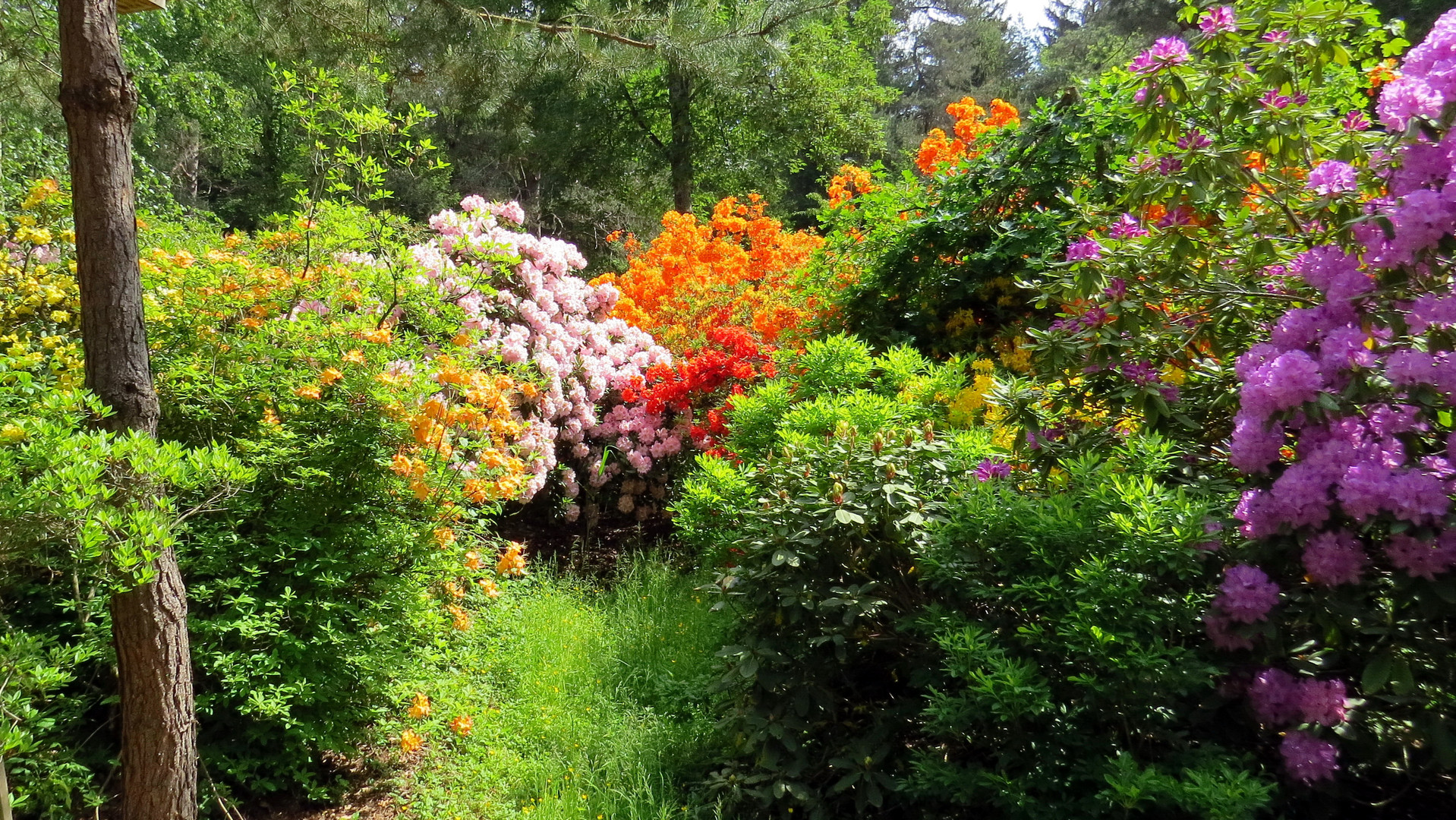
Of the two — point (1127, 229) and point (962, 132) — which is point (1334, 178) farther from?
point (962, 132)

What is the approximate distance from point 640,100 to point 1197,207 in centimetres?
1258

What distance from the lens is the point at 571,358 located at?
560 cm

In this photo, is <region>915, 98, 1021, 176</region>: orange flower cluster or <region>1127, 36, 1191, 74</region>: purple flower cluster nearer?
<region>1127, 36, 1191, 74</region>: purple flower cluster

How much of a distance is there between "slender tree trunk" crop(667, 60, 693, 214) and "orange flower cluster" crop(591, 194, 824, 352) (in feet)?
16.0

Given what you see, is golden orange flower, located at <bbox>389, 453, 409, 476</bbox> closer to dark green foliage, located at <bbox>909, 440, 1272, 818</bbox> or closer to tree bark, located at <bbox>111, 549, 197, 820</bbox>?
tree bark, located at <bbox>111, 549, 197, 820</bbox>

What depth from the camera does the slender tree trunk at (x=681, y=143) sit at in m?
12.9

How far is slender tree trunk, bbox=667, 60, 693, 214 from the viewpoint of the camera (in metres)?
12.9

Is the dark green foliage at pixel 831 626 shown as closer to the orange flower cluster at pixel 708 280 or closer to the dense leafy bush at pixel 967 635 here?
the dense leafy bush at pixel 967 635

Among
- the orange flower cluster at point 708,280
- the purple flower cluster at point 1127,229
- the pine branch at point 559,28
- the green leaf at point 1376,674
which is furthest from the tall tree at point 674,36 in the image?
the green leaf at point 1376,674

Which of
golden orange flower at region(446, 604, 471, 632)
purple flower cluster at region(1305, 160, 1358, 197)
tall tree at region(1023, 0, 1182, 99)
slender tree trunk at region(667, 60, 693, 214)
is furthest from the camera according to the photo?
tall tree at region(1023, 0, 1182, 99)

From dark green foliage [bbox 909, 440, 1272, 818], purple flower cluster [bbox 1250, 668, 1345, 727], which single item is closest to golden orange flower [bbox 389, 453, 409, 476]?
dark green foliage [bbox 909, 440, 1272, 818]

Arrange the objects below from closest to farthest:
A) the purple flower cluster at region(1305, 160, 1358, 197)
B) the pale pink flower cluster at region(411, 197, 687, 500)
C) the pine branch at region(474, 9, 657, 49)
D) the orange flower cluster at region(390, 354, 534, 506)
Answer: the purple flower cluster at region(1305, 160, 1358, 197), the orange flower cluster at region(390, 354, 534, 506), the pine branch at region(474, 9, 657, 49), the pale pink flower cluster at region(411, 197, 687, 500)

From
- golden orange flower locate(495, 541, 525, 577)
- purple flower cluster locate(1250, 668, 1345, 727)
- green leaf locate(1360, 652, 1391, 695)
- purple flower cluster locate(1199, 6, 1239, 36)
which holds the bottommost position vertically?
golden orange flower locate(495, 541, 525, 577)

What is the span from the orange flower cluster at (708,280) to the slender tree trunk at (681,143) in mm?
4890
